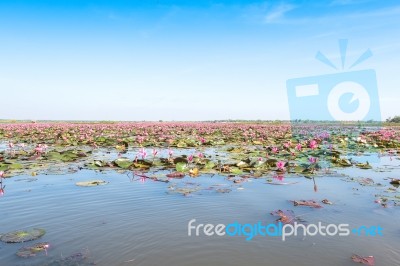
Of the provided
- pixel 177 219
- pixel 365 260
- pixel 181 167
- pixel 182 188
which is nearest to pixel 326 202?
pixel 365 260

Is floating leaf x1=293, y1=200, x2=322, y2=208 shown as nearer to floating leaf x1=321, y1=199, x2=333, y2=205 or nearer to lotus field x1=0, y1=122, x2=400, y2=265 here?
lotus field x1=0, y1=122, x2=400, y2=265

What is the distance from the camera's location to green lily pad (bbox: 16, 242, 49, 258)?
2979mm

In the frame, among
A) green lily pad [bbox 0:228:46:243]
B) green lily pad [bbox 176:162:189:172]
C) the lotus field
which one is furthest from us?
green lily pad [bbox 176:162:189:172]

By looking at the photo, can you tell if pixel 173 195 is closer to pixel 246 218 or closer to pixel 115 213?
pixel 115 213

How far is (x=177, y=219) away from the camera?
4.23m

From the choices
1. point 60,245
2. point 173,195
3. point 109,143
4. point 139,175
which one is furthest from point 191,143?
point 60,245

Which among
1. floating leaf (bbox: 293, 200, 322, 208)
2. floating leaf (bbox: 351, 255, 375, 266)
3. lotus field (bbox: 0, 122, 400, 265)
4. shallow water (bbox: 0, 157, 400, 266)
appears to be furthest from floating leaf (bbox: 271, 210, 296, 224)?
floating leaf (bbox: 351, 255, 375, 266)

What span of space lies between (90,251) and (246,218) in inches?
84.0

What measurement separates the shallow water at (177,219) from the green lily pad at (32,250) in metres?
0.08

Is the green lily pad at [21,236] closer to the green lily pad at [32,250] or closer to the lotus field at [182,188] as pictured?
the lotus field at [182,188]

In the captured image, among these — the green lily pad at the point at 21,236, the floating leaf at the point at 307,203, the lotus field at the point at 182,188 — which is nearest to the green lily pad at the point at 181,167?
the lotus field at the point at 182,188

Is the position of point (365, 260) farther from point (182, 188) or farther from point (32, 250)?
point (182, 188)

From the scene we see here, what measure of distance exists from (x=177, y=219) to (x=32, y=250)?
71.5 inches

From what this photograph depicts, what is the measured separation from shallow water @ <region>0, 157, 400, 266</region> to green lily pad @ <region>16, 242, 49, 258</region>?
8 cm
